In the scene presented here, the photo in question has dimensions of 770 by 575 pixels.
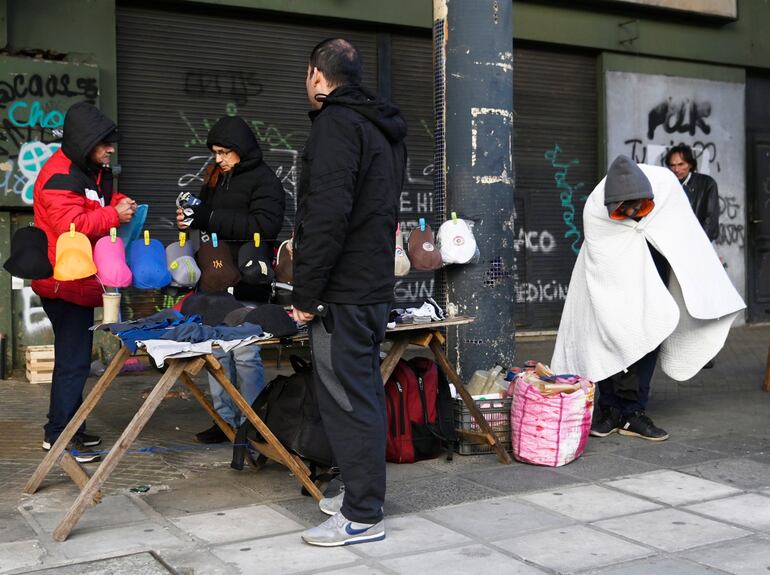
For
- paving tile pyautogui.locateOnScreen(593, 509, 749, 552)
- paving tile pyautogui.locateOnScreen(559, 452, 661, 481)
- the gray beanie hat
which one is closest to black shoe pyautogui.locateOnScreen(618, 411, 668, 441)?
paving tile pyautogui.locateOnScreen(559, 452, 661, 481)

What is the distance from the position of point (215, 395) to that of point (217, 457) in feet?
1.23

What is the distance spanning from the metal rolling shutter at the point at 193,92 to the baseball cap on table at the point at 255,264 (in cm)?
392

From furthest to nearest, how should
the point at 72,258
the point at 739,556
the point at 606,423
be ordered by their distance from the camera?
the point at 606,423, the point at 72,258, the point at 739,556

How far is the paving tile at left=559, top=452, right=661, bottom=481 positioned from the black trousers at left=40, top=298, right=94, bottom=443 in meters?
2.66

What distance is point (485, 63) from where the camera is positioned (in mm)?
5824

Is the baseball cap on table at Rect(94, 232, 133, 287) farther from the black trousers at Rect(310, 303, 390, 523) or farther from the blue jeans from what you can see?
the black trousers at Rect(310, 303, 390, 523)

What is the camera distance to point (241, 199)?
5.54 m

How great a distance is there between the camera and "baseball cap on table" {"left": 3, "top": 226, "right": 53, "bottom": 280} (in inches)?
197

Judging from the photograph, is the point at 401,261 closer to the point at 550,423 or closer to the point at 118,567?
the point at 550,423

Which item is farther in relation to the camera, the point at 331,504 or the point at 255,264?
the point at 255,264

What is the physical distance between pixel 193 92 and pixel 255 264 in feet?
15.1

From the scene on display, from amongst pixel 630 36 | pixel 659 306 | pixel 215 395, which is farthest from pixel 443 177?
pixel 630 36

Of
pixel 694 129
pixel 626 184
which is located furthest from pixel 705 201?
pixel 694 129

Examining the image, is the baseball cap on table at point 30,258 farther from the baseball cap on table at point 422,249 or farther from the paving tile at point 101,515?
the baseball cap on table at point 422,249
